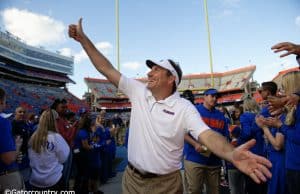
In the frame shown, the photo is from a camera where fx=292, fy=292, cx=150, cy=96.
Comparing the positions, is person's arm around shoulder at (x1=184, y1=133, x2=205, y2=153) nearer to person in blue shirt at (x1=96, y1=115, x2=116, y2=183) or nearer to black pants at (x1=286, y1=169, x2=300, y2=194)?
black pants at (x1=286, y1=169, x2=300, y2=194)

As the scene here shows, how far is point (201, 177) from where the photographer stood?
191 inches

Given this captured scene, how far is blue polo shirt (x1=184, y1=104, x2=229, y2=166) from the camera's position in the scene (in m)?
4.82

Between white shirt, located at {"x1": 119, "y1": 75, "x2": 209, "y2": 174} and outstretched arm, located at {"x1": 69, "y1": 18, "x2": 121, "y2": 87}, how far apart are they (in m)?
0.42

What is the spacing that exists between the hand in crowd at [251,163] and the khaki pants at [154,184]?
99cm

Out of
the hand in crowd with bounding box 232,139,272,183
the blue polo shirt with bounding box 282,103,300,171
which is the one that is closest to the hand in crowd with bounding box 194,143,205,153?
the blue polo shirt with bounding box 282,103,300,171

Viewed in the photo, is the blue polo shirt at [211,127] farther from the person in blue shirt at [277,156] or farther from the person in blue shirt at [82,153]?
the person in blue shirt at [82,153]

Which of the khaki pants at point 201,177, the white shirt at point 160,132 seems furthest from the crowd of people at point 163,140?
the khaki pants at point 201,177

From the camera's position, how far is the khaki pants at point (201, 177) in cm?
482

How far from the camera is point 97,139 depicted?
8.18 metres

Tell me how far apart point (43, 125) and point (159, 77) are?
6.56 feet

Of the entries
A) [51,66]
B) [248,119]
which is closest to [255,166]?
[248,119]

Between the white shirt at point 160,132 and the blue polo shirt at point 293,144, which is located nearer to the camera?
the white shirt at point 160,132

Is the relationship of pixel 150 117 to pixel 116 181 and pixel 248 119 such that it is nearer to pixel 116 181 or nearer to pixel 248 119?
pixel 248 119

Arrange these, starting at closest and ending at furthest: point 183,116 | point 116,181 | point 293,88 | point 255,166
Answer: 1. point 255,166
2. point 183,116
3. point 293,88
4. point 116,181
